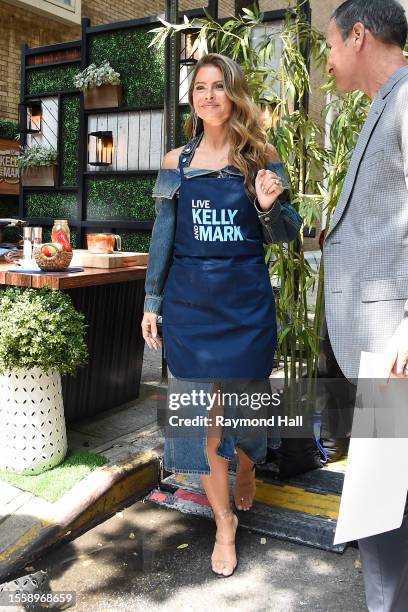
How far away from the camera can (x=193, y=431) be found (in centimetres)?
269

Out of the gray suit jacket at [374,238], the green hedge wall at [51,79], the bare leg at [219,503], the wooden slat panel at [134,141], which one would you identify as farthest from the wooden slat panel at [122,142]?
the gray suit jacket at [374,238]

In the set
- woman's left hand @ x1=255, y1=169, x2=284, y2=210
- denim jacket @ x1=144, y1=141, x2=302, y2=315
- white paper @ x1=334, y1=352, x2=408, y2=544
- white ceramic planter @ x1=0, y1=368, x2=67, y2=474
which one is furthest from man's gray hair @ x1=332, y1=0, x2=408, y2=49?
white ceramic planter @ x1=0, y1=368, x2=67, y2=474

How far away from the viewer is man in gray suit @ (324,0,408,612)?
5.57ft

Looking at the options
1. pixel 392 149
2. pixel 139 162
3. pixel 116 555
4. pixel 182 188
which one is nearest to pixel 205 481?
pixel 116 555

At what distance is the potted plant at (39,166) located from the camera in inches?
298

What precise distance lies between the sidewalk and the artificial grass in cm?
3

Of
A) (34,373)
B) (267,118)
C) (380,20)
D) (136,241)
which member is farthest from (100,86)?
(380,20)

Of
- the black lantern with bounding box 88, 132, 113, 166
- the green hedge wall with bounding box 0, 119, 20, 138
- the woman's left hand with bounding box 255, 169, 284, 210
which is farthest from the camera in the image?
the green hedge wall with bounding box 0, 119, 20, 138

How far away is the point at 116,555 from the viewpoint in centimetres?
283

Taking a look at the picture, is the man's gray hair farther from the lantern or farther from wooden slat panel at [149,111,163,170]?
wooden slat panel at [149,111,163,170]

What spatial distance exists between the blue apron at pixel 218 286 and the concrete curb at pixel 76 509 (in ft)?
3.22

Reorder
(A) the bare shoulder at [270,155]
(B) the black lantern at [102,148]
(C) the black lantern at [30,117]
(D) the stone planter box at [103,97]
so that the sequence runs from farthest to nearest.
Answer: (C) the black lantern at [30,117] < (B) the black lantern at [102,148] < (D) the stone planter box at [103,97] < (A) the bare shoulder at [270,155]

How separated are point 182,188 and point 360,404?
1.20 meters

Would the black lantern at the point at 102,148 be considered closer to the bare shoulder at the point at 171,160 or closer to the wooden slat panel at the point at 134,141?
the wooden slat panel at the point at 134,141
